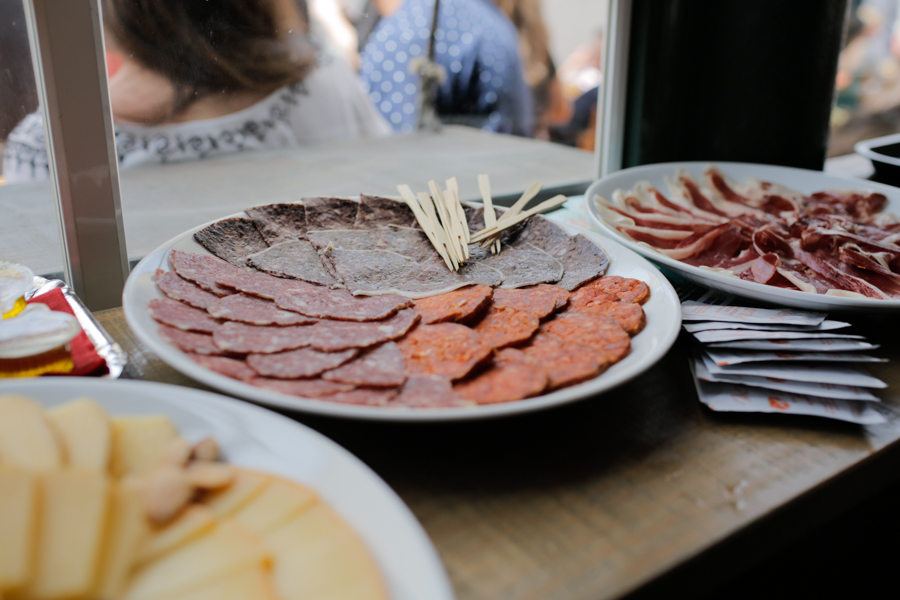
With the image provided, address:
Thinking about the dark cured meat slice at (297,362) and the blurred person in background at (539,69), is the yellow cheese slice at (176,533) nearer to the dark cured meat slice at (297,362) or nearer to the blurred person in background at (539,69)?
the dark cured meat slice at (297,362)

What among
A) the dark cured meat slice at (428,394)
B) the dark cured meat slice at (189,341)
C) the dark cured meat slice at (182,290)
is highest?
the dark cured meat slice at (182,290)

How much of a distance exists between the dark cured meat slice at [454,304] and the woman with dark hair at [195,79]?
702 mm

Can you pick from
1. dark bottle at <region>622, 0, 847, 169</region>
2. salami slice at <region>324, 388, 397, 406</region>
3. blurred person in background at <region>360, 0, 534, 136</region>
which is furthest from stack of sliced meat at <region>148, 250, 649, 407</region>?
blurred person in background at <region>360, 0, 534, 136</region>

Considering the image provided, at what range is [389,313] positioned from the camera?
2.74 feet

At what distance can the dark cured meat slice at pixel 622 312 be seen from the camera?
2.74 ft

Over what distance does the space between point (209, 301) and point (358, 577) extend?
0.52 metres

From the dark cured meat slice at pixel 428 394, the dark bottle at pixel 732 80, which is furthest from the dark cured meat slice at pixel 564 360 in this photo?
the dark bottle at pixel 732 80

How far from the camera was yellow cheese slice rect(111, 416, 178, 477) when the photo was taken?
1.74ft

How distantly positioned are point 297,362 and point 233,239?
42cm

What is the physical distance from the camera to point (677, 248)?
1.19 m

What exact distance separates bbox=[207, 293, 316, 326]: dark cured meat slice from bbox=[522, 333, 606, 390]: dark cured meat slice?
0.30 meters

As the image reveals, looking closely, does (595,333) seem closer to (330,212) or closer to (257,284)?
(257,284)

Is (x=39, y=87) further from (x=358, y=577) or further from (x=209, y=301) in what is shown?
(x=358, y=577)

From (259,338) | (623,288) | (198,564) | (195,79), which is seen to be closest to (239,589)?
(198,564)
